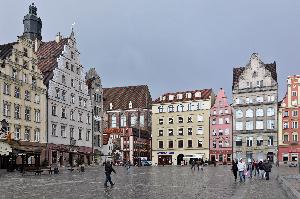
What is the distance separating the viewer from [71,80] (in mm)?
75125

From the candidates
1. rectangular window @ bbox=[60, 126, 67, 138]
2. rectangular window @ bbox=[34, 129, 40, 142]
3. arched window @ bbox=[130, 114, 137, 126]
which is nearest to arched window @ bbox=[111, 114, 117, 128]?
arched window @ bbox=[130, 114, 137, 126]

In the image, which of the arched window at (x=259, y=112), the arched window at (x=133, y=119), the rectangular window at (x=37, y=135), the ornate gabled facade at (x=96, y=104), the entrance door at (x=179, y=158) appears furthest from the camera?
the arched window at (x=133, y=119)

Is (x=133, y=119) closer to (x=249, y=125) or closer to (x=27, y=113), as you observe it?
(x=249, y=125)

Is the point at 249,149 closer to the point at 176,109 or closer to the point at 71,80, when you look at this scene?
the point at 176,109

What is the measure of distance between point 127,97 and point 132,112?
19.3 ft

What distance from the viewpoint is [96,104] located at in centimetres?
8444

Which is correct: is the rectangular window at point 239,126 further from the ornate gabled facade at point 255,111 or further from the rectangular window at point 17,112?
the rectangular window at point 17,112

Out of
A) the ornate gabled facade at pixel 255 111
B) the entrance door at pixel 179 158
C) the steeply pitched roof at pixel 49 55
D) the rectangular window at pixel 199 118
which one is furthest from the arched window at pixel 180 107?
the steeply pitched roof at pixel 49 55

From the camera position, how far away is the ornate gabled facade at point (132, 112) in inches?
4862

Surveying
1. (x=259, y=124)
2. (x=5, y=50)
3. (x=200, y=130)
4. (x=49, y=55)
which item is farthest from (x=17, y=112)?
(x=259, y=124)

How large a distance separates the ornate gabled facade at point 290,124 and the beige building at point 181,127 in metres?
16.9

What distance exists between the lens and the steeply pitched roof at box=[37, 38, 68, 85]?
229 feet

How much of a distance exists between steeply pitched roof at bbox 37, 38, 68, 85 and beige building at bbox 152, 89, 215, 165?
39.1 meters

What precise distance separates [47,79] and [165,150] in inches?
1799
